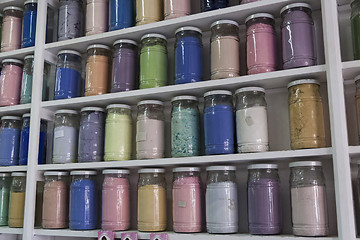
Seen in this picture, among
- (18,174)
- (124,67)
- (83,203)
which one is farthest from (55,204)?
(124,67)

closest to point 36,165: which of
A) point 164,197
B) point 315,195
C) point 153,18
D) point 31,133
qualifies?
point 31,133

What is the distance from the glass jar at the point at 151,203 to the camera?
137 centimetres

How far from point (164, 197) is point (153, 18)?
66 centimetres

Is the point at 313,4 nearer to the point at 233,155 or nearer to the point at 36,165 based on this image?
the point at 233,155

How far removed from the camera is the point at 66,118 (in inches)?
64.2

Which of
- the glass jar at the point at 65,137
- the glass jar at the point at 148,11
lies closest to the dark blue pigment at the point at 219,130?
the glass jar at the point at 148,11

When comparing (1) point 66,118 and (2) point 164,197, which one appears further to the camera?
(1) point 66,118

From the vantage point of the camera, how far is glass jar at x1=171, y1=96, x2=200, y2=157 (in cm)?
137

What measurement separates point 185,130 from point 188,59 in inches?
9.7

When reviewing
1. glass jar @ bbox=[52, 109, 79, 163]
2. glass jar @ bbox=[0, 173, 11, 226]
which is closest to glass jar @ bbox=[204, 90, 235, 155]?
glass jar @ bbox=[52, 109, 79, 163]

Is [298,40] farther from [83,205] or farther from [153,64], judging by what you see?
[83,205]

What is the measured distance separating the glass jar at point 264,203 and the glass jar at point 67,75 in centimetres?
80

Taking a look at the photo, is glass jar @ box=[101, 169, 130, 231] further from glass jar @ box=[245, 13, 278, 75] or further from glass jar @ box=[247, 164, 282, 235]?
glass jar @ box=[245, 13, 278, 75]

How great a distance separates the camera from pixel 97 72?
5.14 ft
